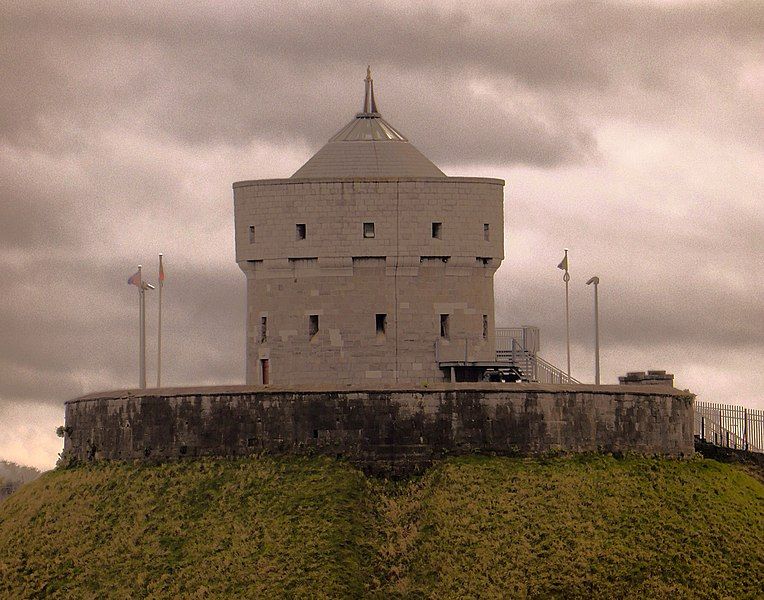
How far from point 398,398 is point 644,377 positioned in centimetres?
1636

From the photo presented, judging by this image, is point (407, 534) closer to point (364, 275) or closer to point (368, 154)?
point (364, 275)

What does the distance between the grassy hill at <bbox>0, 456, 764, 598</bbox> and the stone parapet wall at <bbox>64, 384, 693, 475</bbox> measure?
625 millimetres

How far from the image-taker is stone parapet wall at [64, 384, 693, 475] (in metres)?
66.2

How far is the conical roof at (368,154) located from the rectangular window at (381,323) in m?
4.85

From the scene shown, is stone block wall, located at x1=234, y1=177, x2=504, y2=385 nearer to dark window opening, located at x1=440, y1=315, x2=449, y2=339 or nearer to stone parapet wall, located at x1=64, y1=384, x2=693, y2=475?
dark window opening, located at x1=440, y1=315, x2=449, y2=339

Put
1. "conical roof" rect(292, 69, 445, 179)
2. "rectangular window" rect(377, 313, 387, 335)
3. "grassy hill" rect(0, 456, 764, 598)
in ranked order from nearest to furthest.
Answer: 1. "grassy hill" rect(0, 456, 764, 598)
2. "rectangular window" rect(377, 313, 387, 335)
3. "conical roof" rect(292, 69, 445, 179)

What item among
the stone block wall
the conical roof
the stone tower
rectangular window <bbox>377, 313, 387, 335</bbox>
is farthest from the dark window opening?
the conical roof

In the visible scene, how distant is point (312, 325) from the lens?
74188 millimetres

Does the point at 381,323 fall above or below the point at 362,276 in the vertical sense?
below

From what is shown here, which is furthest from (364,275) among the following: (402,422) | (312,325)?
(402,422)

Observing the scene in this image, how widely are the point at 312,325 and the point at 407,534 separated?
12481mm

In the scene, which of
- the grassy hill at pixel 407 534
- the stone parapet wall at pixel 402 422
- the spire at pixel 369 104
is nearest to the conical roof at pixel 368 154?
the spire at pixel 369 104

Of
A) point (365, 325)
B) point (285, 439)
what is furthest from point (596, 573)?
point (365, 325)

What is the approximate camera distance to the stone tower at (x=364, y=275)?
2906 inches
